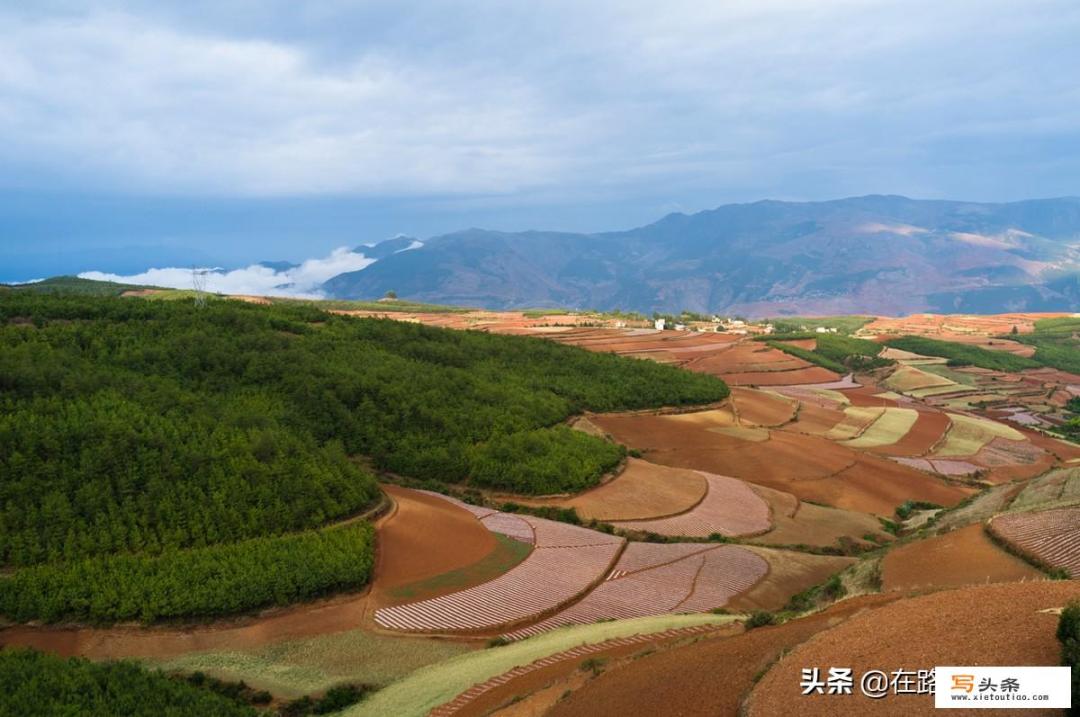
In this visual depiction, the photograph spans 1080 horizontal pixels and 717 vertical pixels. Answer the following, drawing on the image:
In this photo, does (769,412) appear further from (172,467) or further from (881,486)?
(172,467)

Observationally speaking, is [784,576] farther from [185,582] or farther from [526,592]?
[185,582]

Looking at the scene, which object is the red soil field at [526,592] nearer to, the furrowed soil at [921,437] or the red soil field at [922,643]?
the red soil field at [922,643]

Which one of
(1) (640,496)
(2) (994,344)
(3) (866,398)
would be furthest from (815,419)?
(2) (994,344)

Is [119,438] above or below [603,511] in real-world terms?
above

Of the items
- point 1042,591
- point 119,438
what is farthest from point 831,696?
point 119,438

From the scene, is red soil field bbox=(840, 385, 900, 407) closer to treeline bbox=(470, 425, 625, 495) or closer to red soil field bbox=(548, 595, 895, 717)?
treeline bbox=(470, 425, 625, 495)

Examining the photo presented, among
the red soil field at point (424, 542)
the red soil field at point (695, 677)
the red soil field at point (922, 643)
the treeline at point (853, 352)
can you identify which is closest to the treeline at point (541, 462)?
the red soil field at point (424, 542)
